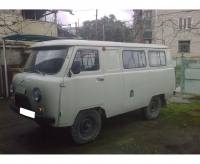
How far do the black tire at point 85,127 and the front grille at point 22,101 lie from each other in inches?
38.6

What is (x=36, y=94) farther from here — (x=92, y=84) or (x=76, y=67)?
(x=92, y=84)

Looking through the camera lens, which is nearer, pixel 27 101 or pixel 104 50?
pixel 27 101

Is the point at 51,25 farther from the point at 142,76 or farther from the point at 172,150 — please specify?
the point at 172,150

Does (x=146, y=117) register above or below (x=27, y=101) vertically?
below

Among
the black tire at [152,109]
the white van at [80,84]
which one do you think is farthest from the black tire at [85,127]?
the black tire at [152,109]

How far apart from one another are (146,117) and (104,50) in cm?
254

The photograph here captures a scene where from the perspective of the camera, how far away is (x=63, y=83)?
3607 millimetres

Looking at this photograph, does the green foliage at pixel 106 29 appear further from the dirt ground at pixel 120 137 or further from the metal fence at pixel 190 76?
the dirt ground at pixel 120 137

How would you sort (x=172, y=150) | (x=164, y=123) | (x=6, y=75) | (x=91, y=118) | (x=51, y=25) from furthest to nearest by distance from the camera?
(x=51, y=25) < (x=6, y=75) < (x=164, y=123) < (x=91, y=118) < (x=172, y=150)

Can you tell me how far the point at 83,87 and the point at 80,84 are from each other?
97mm

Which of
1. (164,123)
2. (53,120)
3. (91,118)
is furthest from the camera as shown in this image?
(164,123)

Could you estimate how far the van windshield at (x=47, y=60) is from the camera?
12.6 ft

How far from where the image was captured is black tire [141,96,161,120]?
225 inches

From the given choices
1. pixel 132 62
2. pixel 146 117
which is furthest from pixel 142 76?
pixel 146 117
